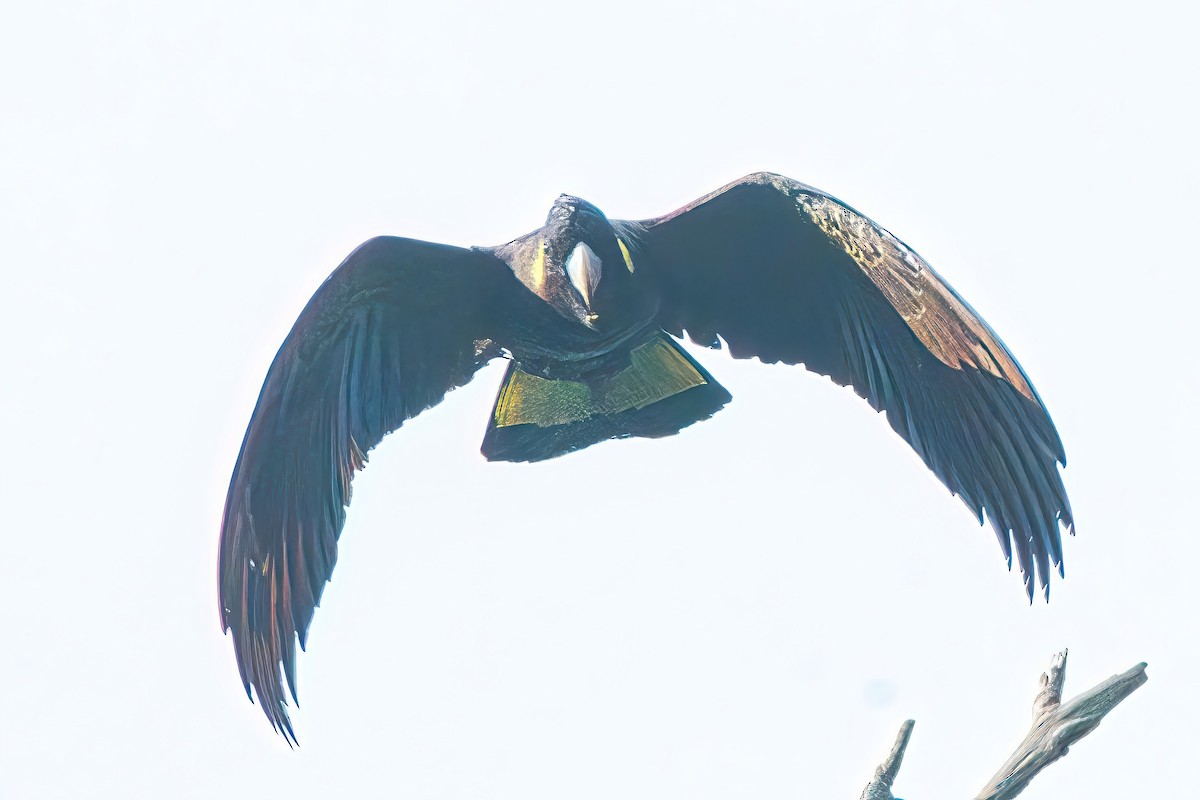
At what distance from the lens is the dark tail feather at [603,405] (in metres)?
8.55

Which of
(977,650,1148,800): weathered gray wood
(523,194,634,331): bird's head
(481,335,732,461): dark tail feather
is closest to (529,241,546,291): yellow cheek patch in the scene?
(523,194,634,331): bird's head

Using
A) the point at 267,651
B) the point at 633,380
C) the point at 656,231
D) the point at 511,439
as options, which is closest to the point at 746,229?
the point at 656,231

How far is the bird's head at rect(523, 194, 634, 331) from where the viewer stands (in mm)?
7711

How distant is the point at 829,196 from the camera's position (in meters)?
7.40

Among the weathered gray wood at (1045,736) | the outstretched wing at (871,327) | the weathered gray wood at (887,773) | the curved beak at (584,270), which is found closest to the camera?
the weathered gray wood at (1045,736)

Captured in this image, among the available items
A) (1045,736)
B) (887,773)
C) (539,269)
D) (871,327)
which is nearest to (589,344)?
(539,269)

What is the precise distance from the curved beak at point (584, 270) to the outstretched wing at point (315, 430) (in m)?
0.46

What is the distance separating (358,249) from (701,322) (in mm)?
1848

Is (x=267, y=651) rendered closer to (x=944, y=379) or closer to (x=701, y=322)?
(x=701, y=322)

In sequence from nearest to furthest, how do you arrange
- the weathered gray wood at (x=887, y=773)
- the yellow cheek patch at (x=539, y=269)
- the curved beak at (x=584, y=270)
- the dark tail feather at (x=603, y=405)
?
the weathered gray wood at (x=887, y=773)
the curved beak at (x=584, y=270)
the yellow cheek patch at (x=539, y=269)
the dark tail feather at (x=603, y=405)

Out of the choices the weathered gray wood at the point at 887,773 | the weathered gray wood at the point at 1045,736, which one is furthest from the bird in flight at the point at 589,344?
the weathered gray wood at the point at 887,773

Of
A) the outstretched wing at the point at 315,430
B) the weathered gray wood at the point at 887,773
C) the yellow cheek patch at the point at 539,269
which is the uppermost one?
the yellow cheek patch at the point at 539,269

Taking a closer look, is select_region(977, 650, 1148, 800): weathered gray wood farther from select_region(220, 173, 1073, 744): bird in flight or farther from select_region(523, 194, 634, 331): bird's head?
select_region(523, 194, 634, 331): bird's head

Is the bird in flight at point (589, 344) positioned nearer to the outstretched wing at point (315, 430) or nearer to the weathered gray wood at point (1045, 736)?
the outstretched wing at point (315, 430)
